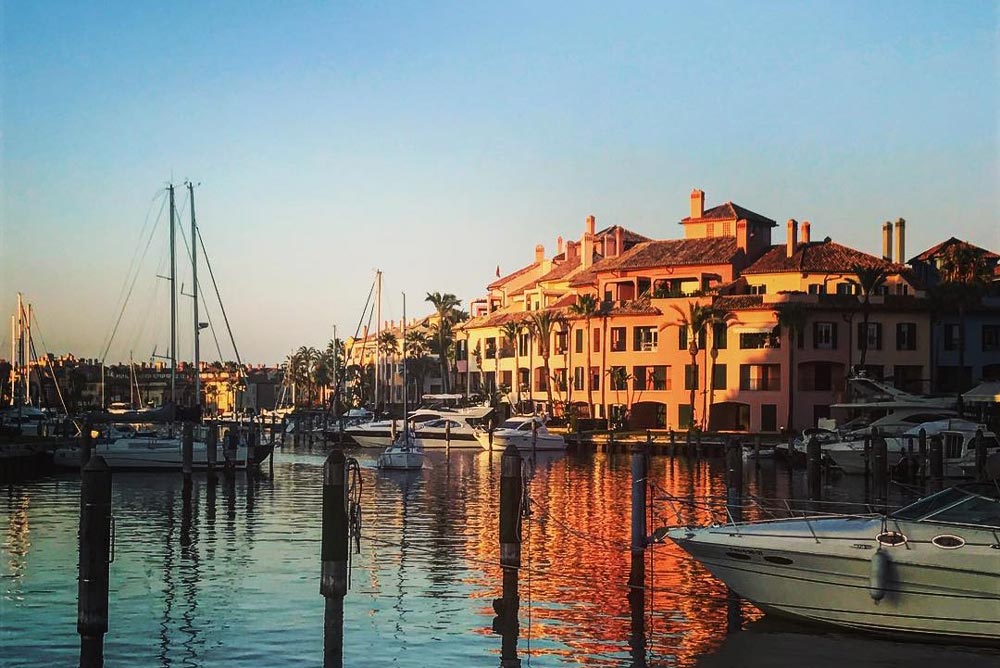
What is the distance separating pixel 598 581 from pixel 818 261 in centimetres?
7594

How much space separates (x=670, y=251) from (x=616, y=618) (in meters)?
86.0

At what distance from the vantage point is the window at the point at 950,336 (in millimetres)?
98375

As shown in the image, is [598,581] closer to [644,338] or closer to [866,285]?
[866,285]

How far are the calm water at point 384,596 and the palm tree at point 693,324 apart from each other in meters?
48.8

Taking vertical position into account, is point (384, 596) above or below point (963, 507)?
below

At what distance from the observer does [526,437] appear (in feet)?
291

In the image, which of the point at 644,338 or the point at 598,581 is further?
the point at 644,338

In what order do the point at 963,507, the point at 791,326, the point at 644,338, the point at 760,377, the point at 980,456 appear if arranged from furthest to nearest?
the point at 644,338 < the point at 760,377 < the point at 791,326 < the point at 980,456 < the point at 963,507

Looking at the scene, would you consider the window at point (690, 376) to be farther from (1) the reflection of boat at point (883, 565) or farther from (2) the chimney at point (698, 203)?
Result: (1) the reflection of boat at point (883, 565)

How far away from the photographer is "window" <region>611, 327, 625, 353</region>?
10450 centimetres

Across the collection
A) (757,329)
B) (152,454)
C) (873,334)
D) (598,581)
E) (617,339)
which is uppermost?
(757,329)

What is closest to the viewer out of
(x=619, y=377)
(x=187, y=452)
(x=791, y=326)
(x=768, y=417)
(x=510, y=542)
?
(x=510, y=542)

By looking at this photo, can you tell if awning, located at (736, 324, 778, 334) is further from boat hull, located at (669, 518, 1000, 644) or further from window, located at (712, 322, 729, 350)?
boat hull, located at (669, 518, 1000, 644)

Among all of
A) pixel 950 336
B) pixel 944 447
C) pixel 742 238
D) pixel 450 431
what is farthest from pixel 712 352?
pixel 944 447
